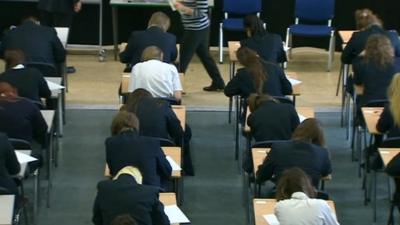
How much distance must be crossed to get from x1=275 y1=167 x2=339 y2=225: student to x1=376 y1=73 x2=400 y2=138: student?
6.05 ft

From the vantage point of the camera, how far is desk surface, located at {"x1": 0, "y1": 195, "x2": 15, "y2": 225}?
597 cm

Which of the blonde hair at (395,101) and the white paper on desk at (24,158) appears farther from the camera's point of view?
the blonde hair at (395,101)

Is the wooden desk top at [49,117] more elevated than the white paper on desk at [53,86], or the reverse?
the white paper on desk at [53,86]

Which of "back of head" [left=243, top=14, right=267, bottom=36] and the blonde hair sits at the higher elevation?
"back of head" [left=243, top=14, right=267, bottom=36]

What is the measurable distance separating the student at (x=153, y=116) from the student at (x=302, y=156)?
47.1 inches

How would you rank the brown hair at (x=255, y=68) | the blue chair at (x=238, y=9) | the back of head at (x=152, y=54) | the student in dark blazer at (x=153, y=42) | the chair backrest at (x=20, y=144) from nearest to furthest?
1. the chair backrest at (x=20, y=144)
2. the brown hair at (x=255, y=68)
3. the back of head at (x=152, y=54)
4. the student in dark blazer at (x=153, y=42)
5. the blue chair at (x=238, y=9)

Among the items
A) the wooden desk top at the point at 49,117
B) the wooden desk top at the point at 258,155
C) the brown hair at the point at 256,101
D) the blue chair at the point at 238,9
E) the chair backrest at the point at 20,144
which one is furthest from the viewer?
the blue chair at the point at 238,9

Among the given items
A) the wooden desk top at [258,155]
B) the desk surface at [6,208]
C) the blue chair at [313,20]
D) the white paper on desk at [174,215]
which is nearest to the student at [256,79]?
the wooden desk top at [258,155]

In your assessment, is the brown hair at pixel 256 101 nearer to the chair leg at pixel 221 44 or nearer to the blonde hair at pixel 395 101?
the blonde hair at pixel 395 101

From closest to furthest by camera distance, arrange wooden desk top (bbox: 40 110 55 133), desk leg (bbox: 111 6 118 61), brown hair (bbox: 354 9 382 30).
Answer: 1. wooden desk top (bbox: 40 110 55 133)
2. brown hair (bbox: 354 9 382 30)
3. desk leg (bbox: 111 6 118 61)

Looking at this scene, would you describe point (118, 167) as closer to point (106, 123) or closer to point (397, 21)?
point (106, 123)

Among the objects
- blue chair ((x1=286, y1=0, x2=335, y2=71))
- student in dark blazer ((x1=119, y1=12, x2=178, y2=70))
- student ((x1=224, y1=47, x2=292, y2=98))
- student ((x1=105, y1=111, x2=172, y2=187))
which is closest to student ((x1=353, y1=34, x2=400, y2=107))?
student ((x1=224, y1=47, x2=292, y2=98))

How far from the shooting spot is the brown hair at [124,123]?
697cm

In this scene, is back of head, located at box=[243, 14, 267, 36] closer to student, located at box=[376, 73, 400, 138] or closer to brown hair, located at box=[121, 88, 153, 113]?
brown hair, located at box=[121, 88, 153, 113]
